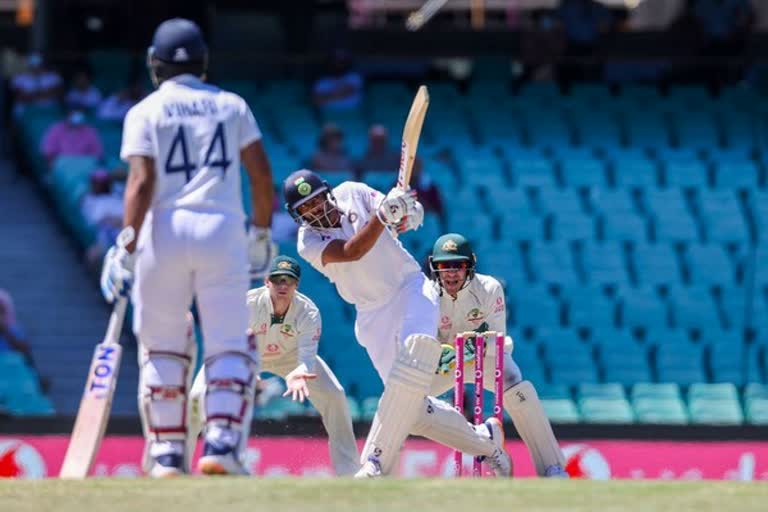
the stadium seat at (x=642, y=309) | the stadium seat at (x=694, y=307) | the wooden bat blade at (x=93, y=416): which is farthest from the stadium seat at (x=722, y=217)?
the wooden bat blade at (x=93, y=416)

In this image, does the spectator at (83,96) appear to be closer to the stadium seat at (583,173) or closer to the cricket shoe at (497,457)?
the stadium seat at (583,173)

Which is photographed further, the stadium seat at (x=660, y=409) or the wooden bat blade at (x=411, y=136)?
the stadium seat at (x=660, y=409)

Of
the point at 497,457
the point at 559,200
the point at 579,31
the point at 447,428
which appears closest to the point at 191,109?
the point at 447,428

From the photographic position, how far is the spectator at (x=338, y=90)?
17234 millimetres

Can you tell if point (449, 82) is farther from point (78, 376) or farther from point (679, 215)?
point (78, 376)

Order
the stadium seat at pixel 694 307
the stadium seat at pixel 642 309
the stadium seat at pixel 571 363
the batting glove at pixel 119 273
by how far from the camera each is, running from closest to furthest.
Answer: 1. the batting glove at pixel 119 273
2. the stadium seat at pixel 571 363
3. the stadium seat at pixel 642 309
4. the stadium seat at pixel 694 307

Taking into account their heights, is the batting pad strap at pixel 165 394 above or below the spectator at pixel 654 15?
below

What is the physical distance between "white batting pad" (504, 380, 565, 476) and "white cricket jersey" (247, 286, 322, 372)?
1.19 metres

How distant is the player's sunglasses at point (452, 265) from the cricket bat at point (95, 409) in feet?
8.58

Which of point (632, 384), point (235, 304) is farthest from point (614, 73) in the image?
point (235, 304)

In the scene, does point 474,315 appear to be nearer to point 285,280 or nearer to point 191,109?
point 285,280

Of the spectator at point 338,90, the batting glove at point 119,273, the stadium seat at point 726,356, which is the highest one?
the spectator at point 338,90

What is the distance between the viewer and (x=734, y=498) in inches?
257

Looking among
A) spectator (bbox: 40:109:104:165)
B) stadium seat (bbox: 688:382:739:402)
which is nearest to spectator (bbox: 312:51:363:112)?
spectator (bbox: 40:109:104:165)
